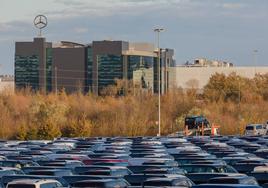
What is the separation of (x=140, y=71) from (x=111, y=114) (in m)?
46.9

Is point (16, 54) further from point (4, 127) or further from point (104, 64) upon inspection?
point (4, 127)

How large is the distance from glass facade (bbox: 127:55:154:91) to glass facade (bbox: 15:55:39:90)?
1425cm

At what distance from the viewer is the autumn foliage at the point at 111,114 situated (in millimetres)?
73256

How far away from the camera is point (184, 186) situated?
19.3m

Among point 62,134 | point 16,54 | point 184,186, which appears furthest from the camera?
point 16,54

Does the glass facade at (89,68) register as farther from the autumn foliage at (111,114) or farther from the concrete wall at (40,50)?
the autumn foliage at (111,114)

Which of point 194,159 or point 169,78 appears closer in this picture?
point 194,159

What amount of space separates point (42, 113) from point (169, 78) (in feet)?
180

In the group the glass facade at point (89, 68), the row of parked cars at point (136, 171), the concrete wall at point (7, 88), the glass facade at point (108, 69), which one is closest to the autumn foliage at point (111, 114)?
the concrete wall at point (7, 88)

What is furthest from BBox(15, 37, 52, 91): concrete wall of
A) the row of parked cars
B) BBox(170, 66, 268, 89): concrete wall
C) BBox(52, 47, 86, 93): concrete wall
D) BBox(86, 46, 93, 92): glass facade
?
the row of parked cars

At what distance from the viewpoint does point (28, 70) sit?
129 meters

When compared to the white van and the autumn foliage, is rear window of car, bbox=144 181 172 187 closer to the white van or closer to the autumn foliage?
the white van

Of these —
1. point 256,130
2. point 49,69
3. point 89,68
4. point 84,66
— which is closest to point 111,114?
point 256,130

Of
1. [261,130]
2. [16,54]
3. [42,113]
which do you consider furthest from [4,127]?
[16,54]
